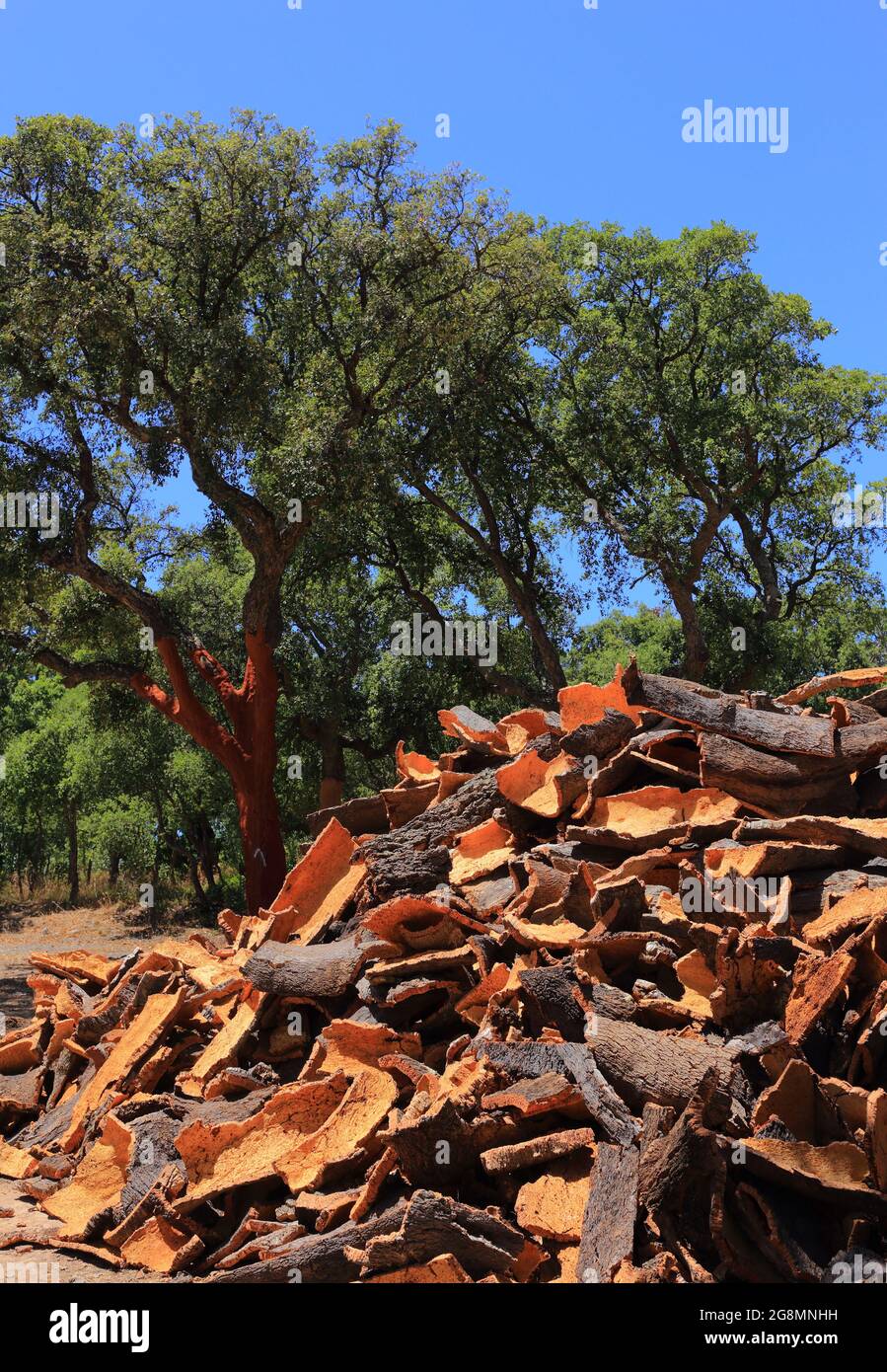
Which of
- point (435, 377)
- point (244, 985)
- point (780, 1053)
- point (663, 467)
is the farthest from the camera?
point (663, 467)

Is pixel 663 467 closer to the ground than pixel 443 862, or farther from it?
farther from it

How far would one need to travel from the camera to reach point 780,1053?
4148 millimetres

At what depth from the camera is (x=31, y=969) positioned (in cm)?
1619

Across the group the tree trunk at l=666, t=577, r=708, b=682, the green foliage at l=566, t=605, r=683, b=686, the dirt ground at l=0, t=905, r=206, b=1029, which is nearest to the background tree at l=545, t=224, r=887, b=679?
the tree trunk at l=666, t=577, r=708, b=682

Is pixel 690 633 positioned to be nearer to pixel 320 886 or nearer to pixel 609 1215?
pixel 320 886

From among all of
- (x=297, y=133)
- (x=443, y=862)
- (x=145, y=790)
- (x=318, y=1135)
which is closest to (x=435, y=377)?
(x=297, y=133)

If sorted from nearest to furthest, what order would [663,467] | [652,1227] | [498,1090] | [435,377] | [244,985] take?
[652,1227]
[498,1090]
[244,985]
[435,377]
[663,467]

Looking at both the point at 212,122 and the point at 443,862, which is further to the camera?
the point at 212,122

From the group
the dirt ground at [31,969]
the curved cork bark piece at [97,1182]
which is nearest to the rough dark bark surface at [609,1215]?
the dirt ground at [31,969]

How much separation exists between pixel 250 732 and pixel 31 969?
440cm

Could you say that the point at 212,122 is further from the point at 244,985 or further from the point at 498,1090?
the point at 498,1090

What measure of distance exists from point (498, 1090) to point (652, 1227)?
33.1 inches

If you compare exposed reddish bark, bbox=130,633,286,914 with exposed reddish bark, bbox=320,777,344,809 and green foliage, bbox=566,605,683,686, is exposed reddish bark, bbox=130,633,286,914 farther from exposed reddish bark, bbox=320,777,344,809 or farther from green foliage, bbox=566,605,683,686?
green foliage, bbox=566,605,683,686
